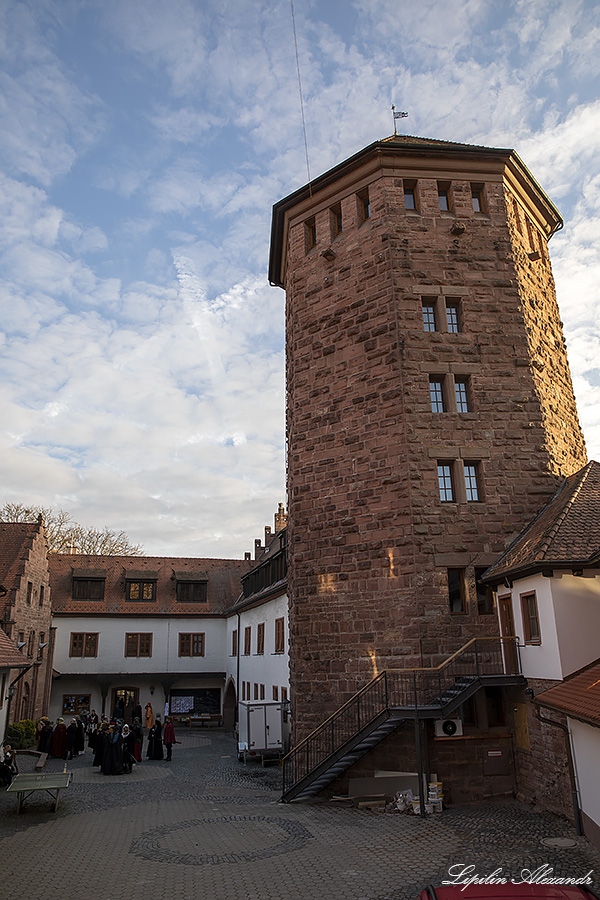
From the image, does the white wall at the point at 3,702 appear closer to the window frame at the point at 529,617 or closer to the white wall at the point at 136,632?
the white wall at the point at 136,632

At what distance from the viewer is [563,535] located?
479 inches

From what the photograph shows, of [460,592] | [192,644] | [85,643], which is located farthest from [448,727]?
[85,643]

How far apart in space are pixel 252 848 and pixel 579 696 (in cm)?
566

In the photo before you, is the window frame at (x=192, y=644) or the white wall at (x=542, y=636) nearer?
the white wall at (x=542, y=636)

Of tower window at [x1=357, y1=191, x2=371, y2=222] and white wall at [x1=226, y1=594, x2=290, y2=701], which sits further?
white wall at [x1=226, y1=594, x2=290, y2=701]

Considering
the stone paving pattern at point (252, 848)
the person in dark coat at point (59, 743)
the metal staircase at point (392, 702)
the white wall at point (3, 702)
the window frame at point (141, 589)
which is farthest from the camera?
the window frame at point (141, 589)

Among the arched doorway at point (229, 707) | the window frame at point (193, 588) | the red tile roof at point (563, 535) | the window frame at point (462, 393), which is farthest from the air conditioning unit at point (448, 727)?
the window frame at point (193, 588)

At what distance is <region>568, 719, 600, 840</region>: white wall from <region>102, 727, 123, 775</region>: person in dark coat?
1355 centimetres

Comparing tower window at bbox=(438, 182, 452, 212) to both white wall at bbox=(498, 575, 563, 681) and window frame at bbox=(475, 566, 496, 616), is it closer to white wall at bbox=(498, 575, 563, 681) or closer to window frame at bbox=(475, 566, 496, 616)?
window frame at bbox=(475, 566, 496, 616)

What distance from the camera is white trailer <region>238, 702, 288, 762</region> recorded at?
67.7 ft

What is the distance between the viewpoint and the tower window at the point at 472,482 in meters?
15.0

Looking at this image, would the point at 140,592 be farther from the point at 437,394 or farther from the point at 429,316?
the point at 429,316

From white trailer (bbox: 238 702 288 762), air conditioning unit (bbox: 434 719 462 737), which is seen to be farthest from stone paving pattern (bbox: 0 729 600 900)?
white trailer (bbox: 238 702 288 762)

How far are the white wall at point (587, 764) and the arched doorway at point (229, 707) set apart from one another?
2560 centimetres
